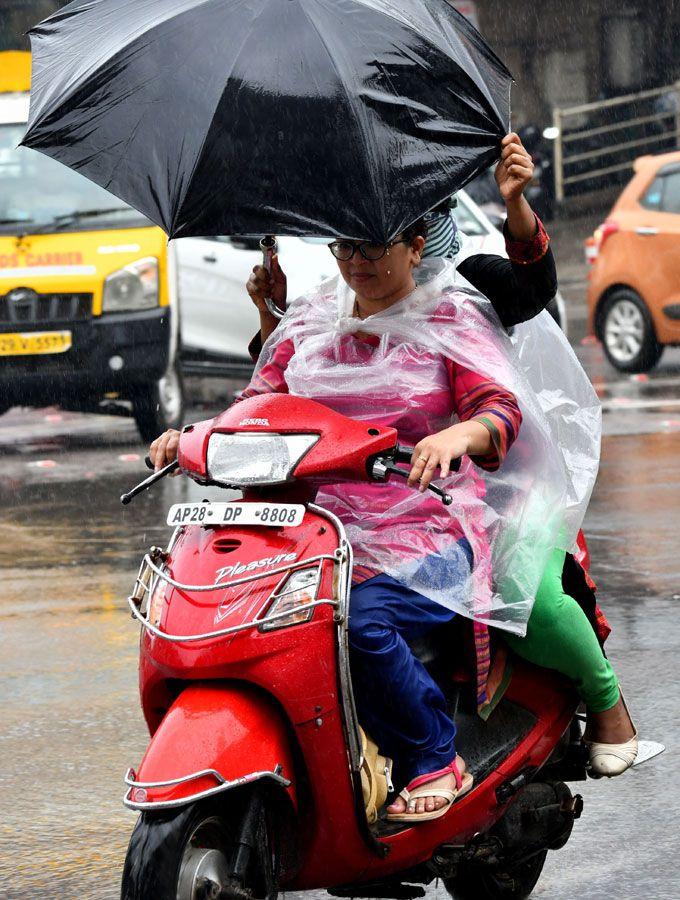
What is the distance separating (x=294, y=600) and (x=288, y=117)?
1.05 meters

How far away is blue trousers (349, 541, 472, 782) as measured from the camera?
12.2 ft

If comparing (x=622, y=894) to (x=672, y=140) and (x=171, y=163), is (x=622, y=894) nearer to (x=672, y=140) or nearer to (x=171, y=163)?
(x=171, y=163)

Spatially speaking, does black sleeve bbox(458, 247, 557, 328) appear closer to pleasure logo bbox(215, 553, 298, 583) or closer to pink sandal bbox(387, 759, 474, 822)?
pleasure logo bbox(215, 553, 298, 583)

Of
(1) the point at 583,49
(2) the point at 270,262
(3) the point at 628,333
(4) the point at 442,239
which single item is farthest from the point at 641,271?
(1) the point at 583,49

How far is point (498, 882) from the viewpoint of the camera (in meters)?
4.45

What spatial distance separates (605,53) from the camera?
30.0 metres

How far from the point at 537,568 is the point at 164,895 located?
1234mm

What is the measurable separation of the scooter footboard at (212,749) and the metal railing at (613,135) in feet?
82.8

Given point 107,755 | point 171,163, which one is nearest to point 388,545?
point 171,163

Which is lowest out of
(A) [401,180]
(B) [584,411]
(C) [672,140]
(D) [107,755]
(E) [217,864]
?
(C) [672,140]

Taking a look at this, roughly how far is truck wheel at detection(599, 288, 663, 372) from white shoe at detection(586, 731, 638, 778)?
430 inches

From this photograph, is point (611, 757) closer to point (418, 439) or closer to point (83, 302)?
point (418, 439)

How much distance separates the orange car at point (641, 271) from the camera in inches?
585

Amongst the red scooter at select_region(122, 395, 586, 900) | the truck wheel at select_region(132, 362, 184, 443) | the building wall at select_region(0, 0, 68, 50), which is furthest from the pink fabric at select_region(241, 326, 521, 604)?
the building wall at select_region(0, 0, 68, 50)
